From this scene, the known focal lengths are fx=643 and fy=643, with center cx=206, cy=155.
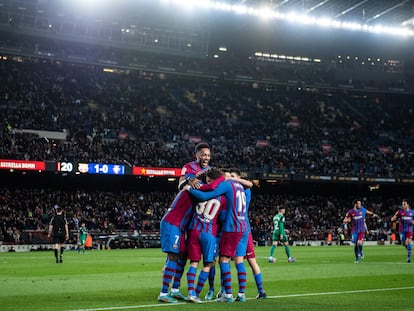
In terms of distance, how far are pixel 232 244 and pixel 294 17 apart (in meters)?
56.4

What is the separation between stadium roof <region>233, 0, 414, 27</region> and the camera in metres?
64.5

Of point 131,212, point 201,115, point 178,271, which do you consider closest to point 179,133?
point 201,115

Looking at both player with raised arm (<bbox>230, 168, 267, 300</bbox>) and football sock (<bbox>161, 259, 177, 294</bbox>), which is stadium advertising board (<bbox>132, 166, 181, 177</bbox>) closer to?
player with raised arm (<bbox>230, 168, 267, 300</bbox>)

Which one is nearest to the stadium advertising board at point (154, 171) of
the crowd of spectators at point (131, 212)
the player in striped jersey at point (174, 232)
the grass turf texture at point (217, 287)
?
the crowd of spectators at point (131, 212)

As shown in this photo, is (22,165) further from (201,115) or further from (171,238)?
(171,238)

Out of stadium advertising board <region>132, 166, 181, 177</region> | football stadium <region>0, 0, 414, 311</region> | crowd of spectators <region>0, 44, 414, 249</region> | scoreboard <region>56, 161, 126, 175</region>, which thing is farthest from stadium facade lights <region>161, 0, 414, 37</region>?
scoreboard <region>56, 161, 126, 175</region>

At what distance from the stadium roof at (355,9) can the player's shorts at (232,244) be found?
5435 cm

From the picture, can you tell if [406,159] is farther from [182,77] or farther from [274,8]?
[182,77]

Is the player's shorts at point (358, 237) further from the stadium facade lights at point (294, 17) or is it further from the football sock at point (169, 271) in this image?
the stadium facade lights at point (294, 17)

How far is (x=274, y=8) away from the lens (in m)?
64.9

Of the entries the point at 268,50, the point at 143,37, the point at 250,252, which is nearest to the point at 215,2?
the point at 143,37

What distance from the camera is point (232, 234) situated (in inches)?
461

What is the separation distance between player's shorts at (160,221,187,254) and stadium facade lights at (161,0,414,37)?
5124 centimetres

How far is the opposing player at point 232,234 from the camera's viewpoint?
1149 centimetres
